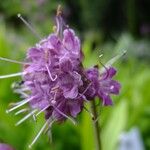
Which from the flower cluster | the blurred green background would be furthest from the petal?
the blurred green background

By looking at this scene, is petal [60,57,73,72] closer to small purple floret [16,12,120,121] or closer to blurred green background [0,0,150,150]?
small purple floret [16,12,120,121]

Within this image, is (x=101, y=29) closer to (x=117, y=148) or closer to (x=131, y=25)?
(x=131, y=25)

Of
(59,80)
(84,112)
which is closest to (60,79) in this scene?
(59,80)

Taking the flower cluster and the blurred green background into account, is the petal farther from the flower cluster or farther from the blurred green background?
the blurred green background

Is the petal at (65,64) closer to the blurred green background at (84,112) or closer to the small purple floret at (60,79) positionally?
Result: the small purple floret at (60,79)

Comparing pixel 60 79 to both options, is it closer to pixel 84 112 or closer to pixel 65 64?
pixel 65 64

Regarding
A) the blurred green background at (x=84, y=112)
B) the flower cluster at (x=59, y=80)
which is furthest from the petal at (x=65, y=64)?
the blurred green background at (x=84, y=112)

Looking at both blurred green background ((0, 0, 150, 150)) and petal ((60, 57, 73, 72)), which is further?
blurred green background ((0, 0, 150, 150))

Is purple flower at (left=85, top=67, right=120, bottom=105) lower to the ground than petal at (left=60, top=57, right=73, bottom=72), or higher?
lower

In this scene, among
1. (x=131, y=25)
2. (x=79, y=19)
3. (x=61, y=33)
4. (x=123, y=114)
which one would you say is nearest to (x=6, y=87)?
(x=123, y=114)
